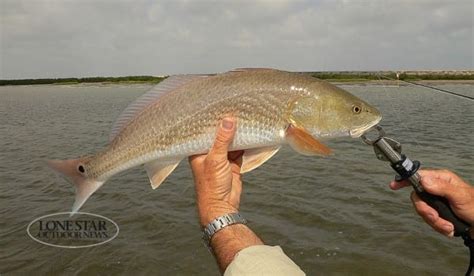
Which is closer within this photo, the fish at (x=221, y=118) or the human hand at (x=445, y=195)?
the human hand at (x=445, y=195)

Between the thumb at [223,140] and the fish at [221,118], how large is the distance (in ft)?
0.31

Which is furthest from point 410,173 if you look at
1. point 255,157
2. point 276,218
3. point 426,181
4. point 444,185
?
point 276,218

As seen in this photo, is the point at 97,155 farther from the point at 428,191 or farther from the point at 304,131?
the point at 428,191

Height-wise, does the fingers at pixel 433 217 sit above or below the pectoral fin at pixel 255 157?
below

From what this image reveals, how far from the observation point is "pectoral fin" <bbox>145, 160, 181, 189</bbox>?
3.42m

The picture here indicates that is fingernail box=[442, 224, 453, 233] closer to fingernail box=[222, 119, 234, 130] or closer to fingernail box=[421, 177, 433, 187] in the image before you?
fingernail box=[421, 177, 433, 187]

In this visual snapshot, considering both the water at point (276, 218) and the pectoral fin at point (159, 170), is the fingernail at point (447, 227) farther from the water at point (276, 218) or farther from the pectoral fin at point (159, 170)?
the water at point (276, 218)

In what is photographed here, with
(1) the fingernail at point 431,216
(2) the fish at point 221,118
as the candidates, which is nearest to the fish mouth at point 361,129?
(2) the fish at point 221,118

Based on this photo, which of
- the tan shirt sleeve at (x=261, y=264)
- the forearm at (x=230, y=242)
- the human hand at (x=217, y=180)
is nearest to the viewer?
the tan shirt sleeve at (x=261, y=264)

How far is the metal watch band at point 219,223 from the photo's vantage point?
2793mm

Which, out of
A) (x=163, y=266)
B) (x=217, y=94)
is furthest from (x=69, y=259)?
(x=217, y=94)

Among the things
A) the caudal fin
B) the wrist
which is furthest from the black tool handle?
the caudal fin

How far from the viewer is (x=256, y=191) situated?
34.0ft

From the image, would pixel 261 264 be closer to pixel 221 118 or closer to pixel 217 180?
pixel 217 180
